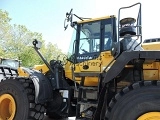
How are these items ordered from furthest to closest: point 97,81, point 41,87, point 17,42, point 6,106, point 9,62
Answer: point 17,42
point 9,62
point 6,106
point 41,87
point 97,81

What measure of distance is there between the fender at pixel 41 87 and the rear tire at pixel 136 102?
2107 mm

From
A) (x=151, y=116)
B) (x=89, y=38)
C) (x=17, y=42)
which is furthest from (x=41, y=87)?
(x=17, y=42)

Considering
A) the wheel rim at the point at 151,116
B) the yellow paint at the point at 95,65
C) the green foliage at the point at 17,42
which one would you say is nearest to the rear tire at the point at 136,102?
the wheel rim at the point at 151,116

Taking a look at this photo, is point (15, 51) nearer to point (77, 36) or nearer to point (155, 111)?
point (77, 36)

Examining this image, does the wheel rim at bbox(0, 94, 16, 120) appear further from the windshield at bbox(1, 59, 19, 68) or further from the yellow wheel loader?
the windshield at bbox(1, 59, 19, 68)

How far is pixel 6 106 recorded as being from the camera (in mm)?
5836

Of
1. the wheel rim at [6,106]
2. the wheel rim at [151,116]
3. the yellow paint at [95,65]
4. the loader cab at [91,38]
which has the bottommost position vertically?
the wheel rim at [6,106]

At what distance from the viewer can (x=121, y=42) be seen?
14.3 ft

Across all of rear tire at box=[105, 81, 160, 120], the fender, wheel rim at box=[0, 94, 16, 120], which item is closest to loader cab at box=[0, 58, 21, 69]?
wheel rim at box=[0, 94, 16, 120]

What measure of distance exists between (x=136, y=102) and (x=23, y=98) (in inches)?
114

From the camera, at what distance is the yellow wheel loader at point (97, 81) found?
3.61 metres

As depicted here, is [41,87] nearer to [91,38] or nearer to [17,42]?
[91,38]

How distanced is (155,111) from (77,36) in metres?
2.88

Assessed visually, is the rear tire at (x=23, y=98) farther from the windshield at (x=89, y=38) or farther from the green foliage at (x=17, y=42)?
the green foliage at (x=17, y=42)
